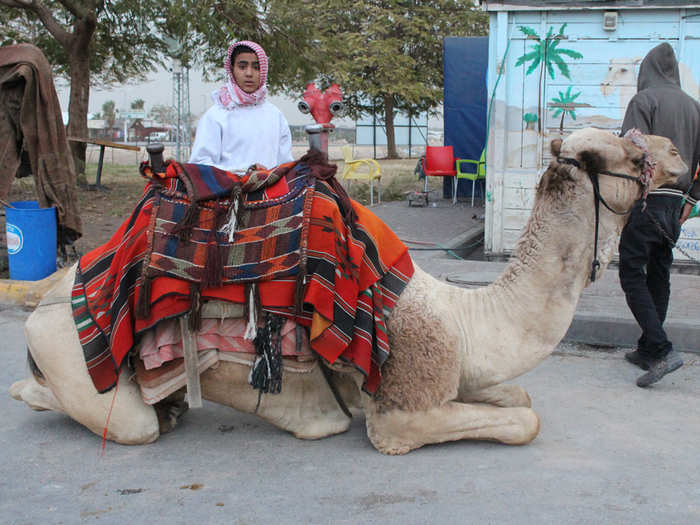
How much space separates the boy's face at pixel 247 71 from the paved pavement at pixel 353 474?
6.33 feet

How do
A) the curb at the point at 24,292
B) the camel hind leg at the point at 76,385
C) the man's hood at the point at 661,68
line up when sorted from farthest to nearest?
the curb at the point at 24,292 < the man's hood at the point at 661,68 < the camel hind leg at the point at 76,385

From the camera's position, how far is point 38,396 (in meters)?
3.92

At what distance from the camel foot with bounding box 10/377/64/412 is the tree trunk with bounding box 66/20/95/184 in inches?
509

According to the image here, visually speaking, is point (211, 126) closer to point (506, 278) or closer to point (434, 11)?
point (506, 278)

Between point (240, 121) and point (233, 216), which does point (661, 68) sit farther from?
point (233, 216)

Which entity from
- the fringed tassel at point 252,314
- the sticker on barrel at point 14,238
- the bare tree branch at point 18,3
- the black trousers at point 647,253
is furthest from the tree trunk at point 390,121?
the fringed tassel at point 252,314

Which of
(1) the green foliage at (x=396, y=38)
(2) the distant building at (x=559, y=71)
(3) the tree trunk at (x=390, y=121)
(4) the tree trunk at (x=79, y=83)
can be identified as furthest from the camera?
(3) the tree trunk at (x=390, y=121)

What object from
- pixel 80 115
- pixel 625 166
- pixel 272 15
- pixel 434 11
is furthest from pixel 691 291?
pixel 434 11

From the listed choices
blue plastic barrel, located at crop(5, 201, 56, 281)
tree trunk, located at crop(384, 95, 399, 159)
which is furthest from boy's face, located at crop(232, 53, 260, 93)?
tree trunk, located at crop(384, 95, 399, 159)

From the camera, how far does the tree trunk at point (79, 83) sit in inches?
639

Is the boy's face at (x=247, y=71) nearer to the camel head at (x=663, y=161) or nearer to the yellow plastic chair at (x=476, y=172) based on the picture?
the camel head at (x=663, y=161)

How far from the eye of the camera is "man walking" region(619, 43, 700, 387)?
4.83 m

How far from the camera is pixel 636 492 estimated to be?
10.6 ft

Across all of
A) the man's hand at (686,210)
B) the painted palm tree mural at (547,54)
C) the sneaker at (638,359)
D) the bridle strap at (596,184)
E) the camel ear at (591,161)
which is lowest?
the sneaker at (638,359)
